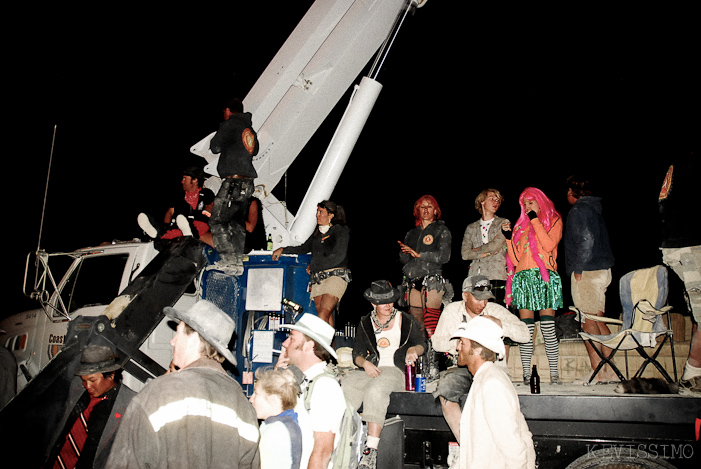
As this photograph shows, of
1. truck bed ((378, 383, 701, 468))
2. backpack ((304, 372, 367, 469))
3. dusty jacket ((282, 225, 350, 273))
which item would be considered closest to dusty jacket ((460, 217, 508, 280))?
dusty jacket ((282, 225, 350, 273))

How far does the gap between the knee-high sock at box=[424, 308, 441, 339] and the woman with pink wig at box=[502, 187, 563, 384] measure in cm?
92

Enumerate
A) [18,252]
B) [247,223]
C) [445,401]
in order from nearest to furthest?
[445,401] → [247,223] → [18,252]

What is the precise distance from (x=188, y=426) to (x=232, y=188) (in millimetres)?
4758

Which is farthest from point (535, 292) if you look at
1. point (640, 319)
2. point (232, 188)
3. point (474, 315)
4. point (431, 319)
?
point (232, 188)

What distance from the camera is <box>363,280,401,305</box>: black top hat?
16.3 ft

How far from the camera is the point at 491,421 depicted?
2898 millimetres

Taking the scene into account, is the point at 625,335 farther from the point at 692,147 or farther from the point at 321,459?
the point at 321,459

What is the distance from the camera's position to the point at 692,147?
180 inches

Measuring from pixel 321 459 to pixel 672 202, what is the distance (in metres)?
4.16

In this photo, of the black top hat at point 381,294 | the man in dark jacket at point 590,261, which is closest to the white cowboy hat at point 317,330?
the black top hat at point 381,294

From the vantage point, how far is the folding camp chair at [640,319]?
470 centimetres

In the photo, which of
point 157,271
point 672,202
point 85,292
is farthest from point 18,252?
point 672,202

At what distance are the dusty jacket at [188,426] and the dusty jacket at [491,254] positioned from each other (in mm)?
3886

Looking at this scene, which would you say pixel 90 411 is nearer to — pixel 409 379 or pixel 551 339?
pixel 409 379
